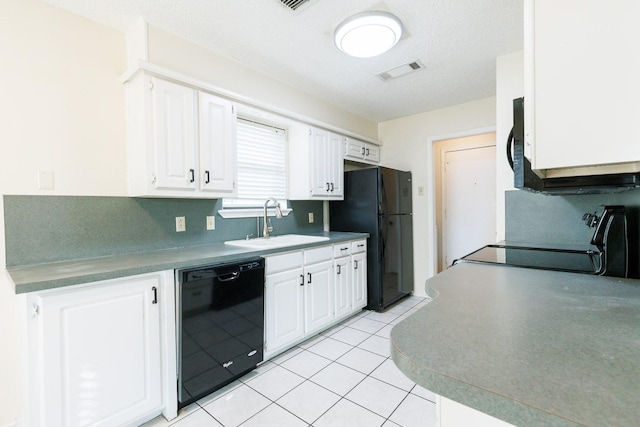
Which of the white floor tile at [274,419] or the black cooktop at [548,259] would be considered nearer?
the black cooktop at [548,259]

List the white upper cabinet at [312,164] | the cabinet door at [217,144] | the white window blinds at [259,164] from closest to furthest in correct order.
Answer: the cabinet door at [217,144] < the white window blinds at [259,164] < the white upper cabinet at [312,164]

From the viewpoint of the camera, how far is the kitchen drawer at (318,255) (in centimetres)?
261

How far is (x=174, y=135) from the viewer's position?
203 cm

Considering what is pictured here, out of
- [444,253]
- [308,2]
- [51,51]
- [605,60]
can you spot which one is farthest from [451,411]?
[444,253]

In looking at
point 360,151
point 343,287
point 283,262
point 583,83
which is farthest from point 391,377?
point 360,151

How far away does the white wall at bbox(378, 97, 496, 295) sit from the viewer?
3725 mm

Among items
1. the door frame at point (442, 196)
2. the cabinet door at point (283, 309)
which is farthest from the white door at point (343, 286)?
the door frame at point (442, 196)

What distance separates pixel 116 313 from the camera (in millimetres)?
1516

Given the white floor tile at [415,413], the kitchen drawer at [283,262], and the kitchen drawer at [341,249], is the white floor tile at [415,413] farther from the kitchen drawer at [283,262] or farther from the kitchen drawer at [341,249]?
the kitchen drawer at [341,249]

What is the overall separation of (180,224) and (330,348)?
166cm

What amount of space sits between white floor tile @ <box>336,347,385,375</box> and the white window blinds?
1647 mm

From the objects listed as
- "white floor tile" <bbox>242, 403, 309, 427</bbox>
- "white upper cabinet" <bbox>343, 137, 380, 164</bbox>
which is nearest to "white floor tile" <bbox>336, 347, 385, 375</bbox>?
"white floor tile" <bbox>242, 403, 309, 427</bbox>

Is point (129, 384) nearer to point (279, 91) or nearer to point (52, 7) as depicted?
point (52, 7)

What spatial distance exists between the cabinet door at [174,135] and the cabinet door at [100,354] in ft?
2.39
